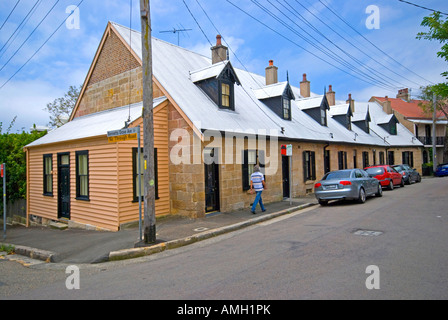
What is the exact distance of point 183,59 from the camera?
50.8 ft

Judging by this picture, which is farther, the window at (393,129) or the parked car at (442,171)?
the window at (393,129)

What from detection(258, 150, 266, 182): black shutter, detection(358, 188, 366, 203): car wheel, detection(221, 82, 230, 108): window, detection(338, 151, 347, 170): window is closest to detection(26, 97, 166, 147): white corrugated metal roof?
detection(221, 82, 230, 108): window

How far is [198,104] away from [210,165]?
8.15 feet

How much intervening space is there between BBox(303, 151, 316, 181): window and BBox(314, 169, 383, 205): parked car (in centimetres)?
374

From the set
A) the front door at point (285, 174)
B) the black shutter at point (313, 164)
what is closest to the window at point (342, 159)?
the black shutter at point (313, 164)

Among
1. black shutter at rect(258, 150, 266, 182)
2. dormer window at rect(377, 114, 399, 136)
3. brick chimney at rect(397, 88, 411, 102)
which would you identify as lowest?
black shutter at rect(258, 150, 266, 182)

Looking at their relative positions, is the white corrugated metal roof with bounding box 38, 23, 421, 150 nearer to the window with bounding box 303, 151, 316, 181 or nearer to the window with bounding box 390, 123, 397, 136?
the window with bounding box 303, 151, 316, 181

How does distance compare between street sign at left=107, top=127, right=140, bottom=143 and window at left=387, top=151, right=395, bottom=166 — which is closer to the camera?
street sign at left=107, top=127, right=140, bottom=143

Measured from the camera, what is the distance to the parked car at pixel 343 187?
12.5 m

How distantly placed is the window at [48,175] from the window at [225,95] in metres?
7.74

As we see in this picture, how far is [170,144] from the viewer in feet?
36.5

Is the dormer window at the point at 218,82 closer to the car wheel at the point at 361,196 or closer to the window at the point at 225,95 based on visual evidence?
the window at the point at 225,95

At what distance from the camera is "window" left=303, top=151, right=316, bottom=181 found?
17156 mm
